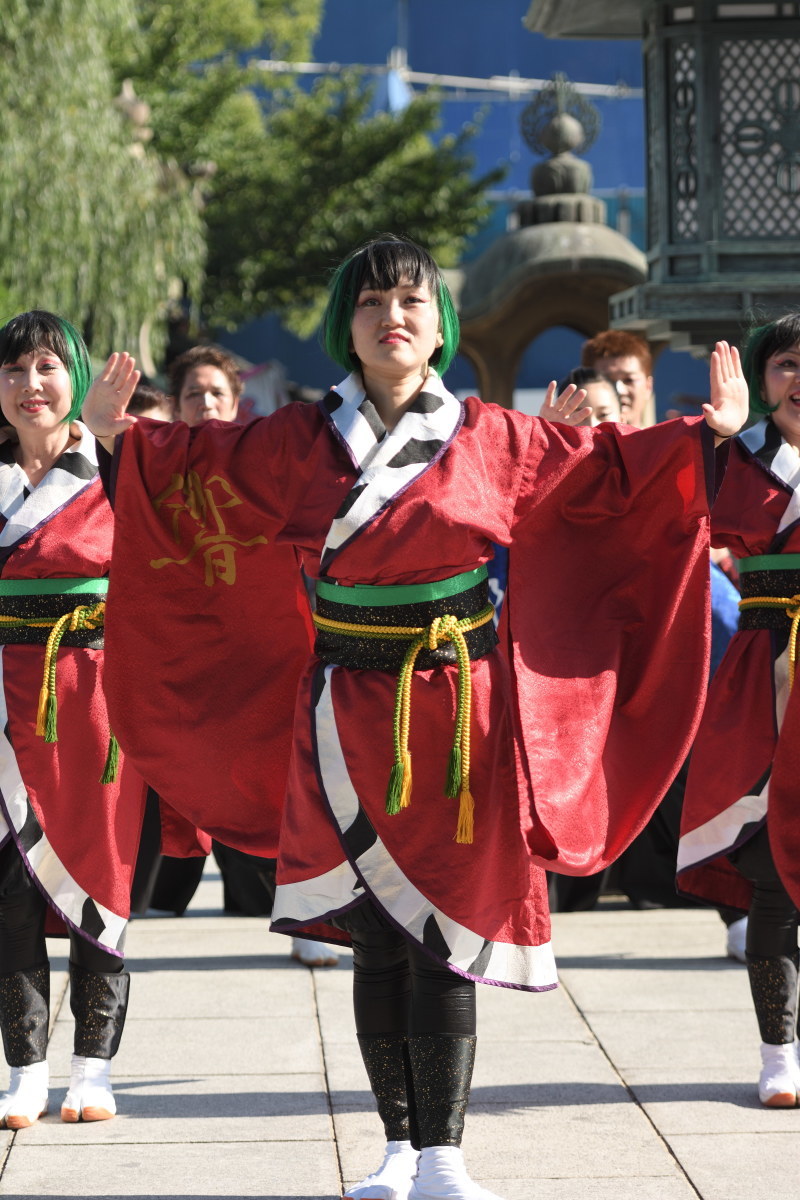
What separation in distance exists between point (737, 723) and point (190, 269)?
1308cm

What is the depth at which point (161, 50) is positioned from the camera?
20.8 m

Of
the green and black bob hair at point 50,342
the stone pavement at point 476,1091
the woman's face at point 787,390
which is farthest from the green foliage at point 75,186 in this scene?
the woman's face at point 787,390

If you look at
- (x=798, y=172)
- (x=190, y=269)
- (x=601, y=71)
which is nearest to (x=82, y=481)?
(x=798, y=172)

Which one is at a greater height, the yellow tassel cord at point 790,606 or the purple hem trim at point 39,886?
the yellow tassel cord at point 790,606

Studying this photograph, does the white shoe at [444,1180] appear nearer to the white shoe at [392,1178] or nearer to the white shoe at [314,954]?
the white shoe at [392,1178]

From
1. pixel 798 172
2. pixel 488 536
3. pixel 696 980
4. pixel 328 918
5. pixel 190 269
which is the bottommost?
pixel 696 980

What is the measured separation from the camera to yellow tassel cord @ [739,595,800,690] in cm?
330

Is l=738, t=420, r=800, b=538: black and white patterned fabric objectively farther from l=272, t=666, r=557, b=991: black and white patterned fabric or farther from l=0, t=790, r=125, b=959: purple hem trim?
l=0, t=790, r=125, b=959: purple hem trim

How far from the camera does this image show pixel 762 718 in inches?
131

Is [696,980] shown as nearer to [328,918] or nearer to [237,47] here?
[328,918]

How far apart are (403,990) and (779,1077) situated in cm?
102

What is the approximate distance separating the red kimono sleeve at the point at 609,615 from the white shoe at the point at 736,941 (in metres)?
1.89

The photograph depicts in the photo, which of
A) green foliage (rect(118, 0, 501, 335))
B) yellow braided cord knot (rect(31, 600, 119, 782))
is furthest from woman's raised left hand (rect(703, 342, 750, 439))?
green foliage (rect(118, 0, 501, 335))

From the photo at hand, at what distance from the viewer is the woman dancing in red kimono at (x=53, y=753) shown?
3.24 m
